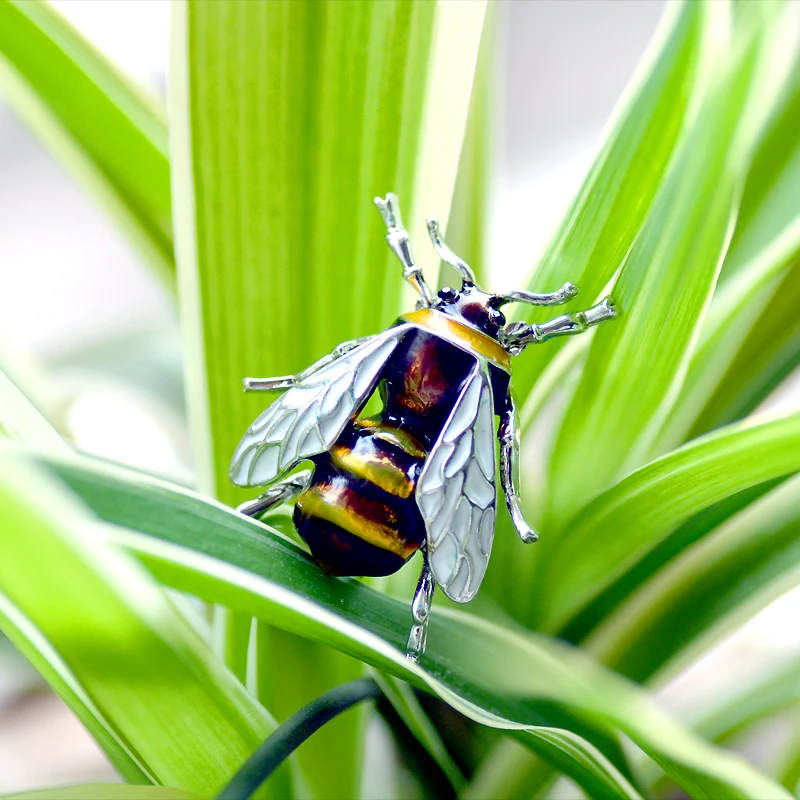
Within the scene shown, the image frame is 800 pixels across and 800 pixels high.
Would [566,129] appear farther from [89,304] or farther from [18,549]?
[18,549]

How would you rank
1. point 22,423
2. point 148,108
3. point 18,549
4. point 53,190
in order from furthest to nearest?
point 53,190 → point 148,108 → point 22,423 → point 18,549

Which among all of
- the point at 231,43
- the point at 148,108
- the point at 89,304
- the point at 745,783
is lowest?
the point at 745,783

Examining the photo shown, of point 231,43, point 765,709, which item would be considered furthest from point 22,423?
point 765,709

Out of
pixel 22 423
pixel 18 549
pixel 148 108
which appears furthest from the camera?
pixel 148 108

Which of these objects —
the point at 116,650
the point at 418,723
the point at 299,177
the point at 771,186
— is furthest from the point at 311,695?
the point at 771,186

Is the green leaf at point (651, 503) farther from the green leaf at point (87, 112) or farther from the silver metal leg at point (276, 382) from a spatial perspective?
the green leaf at point (87, 112)

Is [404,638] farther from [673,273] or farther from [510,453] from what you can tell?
[673,273]

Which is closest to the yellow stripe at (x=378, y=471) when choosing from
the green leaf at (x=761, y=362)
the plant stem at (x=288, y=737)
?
the plant stem at (x=288, y=737)

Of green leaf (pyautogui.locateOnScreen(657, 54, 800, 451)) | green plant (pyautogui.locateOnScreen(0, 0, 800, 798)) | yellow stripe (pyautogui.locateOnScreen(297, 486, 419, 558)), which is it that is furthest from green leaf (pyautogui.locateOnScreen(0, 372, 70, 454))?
green leaf (pyautogui.locateOnScreen(657, 54, 800, 451))
